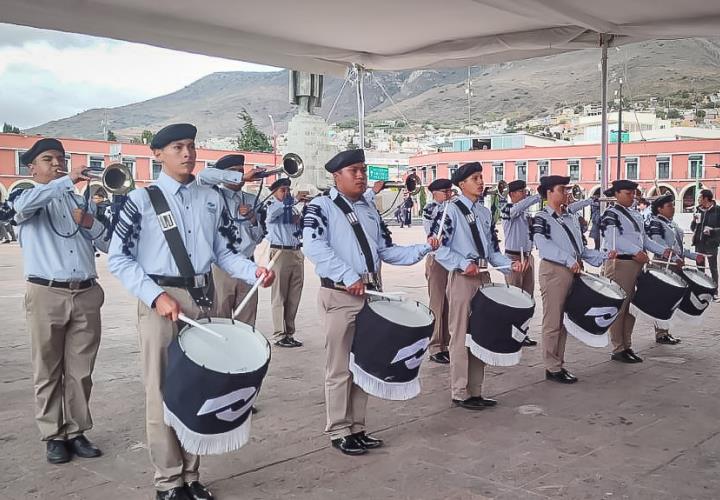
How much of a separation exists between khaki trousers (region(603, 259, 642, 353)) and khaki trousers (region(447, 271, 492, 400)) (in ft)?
6.79

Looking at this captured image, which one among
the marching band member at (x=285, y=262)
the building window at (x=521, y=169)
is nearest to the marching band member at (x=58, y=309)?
the marching band member at (x=285, y=262)

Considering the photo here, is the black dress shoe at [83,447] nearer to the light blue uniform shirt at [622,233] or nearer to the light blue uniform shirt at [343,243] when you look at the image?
the light blue uniform shirt at [343,243]

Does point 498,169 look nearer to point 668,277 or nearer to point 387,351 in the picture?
point 668,277

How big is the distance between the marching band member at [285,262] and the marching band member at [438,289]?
1327 millimetres

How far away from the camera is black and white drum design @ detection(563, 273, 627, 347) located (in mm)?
5328

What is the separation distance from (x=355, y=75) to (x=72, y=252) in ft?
12.7

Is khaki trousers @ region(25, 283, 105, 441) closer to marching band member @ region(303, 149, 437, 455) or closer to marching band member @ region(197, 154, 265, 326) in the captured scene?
marching band member @ region(197, 154, 265, 326)

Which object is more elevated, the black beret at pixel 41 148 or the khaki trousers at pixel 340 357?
the black beret at pixel 41 148

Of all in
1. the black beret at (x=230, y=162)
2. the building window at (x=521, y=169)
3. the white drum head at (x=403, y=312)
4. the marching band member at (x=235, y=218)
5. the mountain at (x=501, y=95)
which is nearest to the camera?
the white drum head at (x=403, y=312)

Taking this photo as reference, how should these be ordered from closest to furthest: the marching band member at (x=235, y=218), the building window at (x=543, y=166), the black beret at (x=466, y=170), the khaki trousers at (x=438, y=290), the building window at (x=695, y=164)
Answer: the marching band member at (x=235, y=218) → the black beret at (x=466, y=170) → the khaki trousers at (x=438, y=290) → the building window at (x=695, y=164) → the building window at (x=543, y=166)

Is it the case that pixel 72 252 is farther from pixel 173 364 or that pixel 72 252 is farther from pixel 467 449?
pixel 467 449

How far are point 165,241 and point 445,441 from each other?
6.65 ft

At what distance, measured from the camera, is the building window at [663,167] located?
162 feet

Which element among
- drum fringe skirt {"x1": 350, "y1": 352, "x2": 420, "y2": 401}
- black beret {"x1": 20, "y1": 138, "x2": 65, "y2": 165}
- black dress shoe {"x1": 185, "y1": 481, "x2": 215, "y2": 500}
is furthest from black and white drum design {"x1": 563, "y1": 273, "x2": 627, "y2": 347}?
black beret {"x1": 20, "y1": 138, "x2": 65, "y2": 165}
